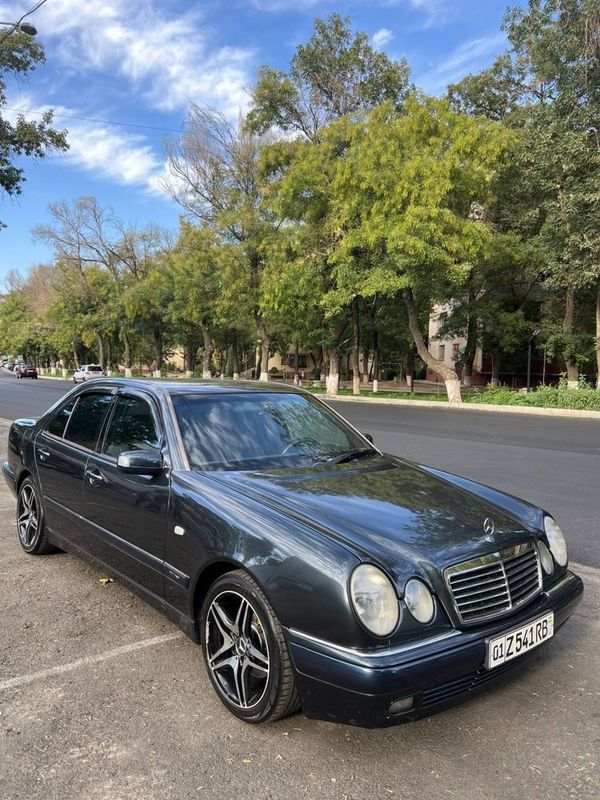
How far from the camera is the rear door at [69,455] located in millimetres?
4012

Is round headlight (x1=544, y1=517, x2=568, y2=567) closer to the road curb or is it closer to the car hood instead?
the car hood

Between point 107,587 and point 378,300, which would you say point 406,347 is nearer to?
point 378,300

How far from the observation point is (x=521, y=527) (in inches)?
115

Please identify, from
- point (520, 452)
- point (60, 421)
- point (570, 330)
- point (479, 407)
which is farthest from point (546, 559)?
point (570, 330)

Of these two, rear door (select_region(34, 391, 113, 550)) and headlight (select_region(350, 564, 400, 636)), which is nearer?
headlight (select_region(350, 564, 400, 636))

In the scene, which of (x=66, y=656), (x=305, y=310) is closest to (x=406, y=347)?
(x=305, y=310)

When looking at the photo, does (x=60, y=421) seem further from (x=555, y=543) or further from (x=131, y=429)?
(x=555, y=543)

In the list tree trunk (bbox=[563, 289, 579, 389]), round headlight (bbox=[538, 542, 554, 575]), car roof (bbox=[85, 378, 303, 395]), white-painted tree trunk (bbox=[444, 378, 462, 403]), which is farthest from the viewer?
tree trunk (bbox=[563, 289, 579, 389])

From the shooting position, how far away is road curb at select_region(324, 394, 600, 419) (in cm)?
1945

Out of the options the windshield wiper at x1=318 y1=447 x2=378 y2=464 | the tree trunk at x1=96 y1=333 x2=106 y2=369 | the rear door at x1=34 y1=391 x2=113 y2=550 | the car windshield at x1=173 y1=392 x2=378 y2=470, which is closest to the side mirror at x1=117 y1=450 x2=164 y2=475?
the car windshield at x1=173 y1=392 x2=378 y2=470

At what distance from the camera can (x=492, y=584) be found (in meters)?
2.55

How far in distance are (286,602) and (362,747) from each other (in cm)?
72

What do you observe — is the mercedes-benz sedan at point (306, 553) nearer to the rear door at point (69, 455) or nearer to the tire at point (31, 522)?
the rear door at point (69, 455)

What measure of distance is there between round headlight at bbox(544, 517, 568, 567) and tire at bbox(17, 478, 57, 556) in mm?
3634
